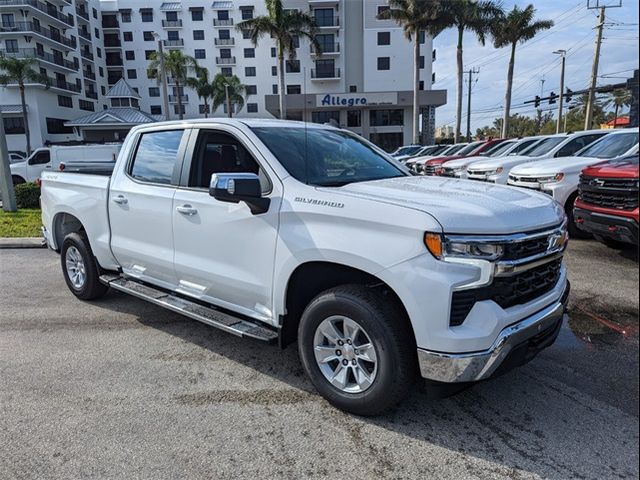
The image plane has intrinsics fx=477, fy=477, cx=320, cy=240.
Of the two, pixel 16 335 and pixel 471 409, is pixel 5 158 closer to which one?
pixel 16 335

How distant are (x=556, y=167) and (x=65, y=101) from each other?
6835 centimetres

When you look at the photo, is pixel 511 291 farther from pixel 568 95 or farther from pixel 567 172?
pixel 567 172

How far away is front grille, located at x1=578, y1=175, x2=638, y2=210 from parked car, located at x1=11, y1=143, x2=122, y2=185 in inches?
572

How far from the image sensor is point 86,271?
17.5ft

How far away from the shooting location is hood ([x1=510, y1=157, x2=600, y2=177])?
8163mm

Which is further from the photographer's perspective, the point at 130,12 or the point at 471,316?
the point at 130,12

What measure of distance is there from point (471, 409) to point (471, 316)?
972 mm

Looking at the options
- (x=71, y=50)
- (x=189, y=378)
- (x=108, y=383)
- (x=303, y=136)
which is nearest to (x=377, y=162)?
(x=303, y=136)

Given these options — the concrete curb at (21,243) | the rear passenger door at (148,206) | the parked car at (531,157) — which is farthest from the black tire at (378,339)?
the parked car at (531,157)

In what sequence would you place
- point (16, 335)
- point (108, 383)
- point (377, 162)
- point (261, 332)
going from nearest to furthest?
1. point (261, 332)
2. point (108, 383)
3. point (377, 162)
4. point (16, 335)

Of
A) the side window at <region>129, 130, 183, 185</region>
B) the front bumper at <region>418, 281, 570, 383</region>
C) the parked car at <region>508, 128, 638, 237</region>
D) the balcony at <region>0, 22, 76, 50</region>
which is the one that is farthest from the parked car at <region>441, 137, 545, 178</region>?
the balcony at <region>0, 22, 76, 50</region>

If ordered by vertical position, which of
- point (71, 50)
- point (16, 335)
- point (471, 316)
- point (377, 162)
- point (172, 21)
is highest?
point (172, 21)

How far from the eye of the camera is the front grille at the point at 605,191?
5.43 metres

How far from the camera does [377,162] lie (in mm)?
4285
